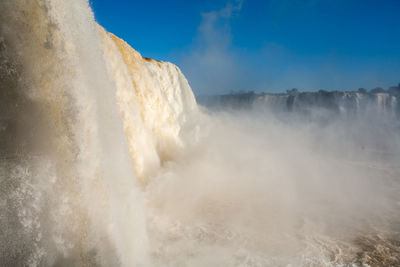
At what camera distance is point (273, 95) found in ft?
89.3

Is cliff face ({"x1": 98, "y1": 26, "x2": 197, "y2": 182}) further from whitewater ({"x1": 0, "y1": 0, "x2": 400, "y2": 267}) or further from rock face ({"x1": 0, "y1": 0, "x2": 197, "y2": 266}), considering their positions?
rock face ({"x1": 0, "y1": 0, "x2": 197, "y2": 266})

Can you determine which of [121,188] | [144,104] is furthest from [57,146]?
[144,104]

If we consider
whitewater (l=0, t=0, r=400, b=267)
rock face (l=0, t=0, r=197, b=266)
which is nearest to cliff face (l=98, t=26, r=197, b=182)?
whitewater (l=0, t=0, r=400, b=267)

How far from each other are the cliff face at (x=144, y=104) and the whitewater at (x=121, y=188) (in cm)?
5

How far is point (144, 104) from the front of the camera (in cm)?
718

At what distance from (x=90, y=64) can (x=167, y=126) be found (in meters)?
5.88

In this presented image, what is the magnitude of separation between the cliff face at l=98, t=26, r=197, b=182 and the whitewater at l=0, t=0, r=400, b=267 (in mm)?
52

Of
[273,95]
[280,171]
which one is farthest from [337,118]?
[280,171]

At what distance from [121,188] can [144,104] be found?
4.54 metres

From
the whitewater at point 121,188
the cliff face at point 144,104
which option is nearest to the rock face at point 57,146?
the whitewater at point 121,188

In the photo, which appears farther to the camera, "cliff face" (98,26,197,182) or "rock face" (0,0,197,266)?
"cliff face" (98,26,197,182)

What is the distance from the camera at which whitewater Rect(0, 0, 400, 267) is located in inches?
80.3

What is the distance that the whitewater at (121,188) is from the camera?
80.3 inches

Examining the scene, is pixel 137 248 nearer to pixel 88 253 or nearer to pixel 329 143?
pixel 88 253
